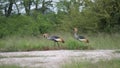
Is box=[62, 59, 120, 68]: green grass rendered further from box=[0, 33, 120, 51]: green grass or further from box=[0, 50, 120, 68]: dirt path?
box=[0, 33, 120, 51]: green grass

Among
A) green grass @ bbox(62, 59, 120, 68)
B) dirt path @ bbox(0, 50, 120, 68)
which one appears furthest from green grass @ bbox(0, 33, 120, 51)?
green grass @ bbox(62, 59, 120, 68)

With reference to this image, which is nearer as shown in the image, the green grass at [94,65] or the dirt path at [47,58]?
the green grass at [94,65]

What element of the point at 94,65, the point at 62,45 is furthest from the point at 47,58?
the point at 62,45

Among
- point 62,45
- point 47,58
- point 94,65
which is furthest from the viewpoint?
point 62,45

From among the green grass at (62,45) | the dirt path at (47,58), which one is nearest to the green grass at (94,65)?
the dirt path at (47,58)

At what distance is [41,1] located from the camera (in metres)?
46.8

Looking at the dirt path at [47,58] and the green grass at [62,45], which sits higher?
the dirt path at [47,58]

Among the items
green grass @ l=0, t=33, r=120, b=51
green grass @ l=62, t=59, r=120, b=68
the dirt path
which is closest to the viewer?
green grass @ l=62, t=59, r=120, b=68

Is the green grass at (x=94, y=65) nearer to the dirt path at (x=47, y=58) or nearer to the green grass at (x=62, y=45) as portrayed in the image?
the dirt path at (x=47, y=58)

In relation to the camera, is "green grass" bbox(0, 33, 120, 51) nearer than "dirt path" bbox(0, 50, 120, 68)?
No

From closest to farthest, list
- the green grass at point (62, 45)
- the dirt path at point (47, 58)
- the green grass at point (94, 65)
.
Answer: the green grass at point (94, 65)
the dirt path at point (47, 58)
the green grass at point (62, 45)

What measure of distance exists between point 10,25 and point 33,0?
8.17m

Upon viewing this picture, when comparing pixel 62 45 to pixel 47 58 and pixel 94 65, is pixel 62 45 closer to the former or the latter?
pixel 47 58

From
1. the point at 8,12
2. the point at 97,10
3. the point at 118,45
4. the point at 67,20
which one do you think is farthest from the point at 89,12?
the point at 8,12
